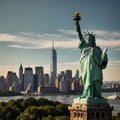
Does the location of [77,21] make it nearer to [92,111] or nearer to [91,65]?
[91,65]

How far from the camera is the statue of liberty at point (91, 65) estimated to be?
23.1 metres

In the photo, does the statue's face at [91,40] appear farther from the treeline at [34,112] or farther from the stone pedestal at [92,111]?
the treeline at [34,112]

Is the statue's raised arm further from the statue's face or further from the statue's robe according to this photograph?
the statue's robe

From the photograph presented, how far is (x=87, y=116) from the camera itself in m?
22.1

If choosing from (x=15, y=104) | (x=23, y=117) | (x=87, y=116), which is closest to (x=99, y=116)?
(x=87, y=116)

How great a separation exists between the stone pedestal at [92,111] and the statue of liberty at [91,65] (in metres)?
0.59

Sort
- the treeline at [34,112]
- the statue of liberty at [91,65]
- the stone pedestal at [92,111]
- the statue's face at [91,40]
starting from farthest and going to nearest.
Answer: the treeline at [34,112], the statue's face at [91,40], the statue of liberty at [91,65], the stone pedestal at [92,111]

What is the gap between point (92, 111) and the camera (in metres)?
22.2

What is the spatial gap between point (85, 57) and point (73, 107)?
324cm

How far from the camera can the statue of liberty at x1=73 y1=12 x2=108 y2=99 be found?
23141mm

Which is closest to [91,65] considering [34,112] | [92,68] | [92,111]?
[92,68]

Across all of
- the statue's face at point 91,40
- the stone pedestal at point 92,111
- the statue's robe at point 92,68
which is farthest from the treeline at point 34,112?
the statue's face at point 91,40

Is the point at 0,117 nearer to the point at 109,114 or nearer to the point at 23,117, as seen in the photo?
the point at 23,117

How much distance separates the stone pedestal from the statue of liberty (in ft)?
1.93
